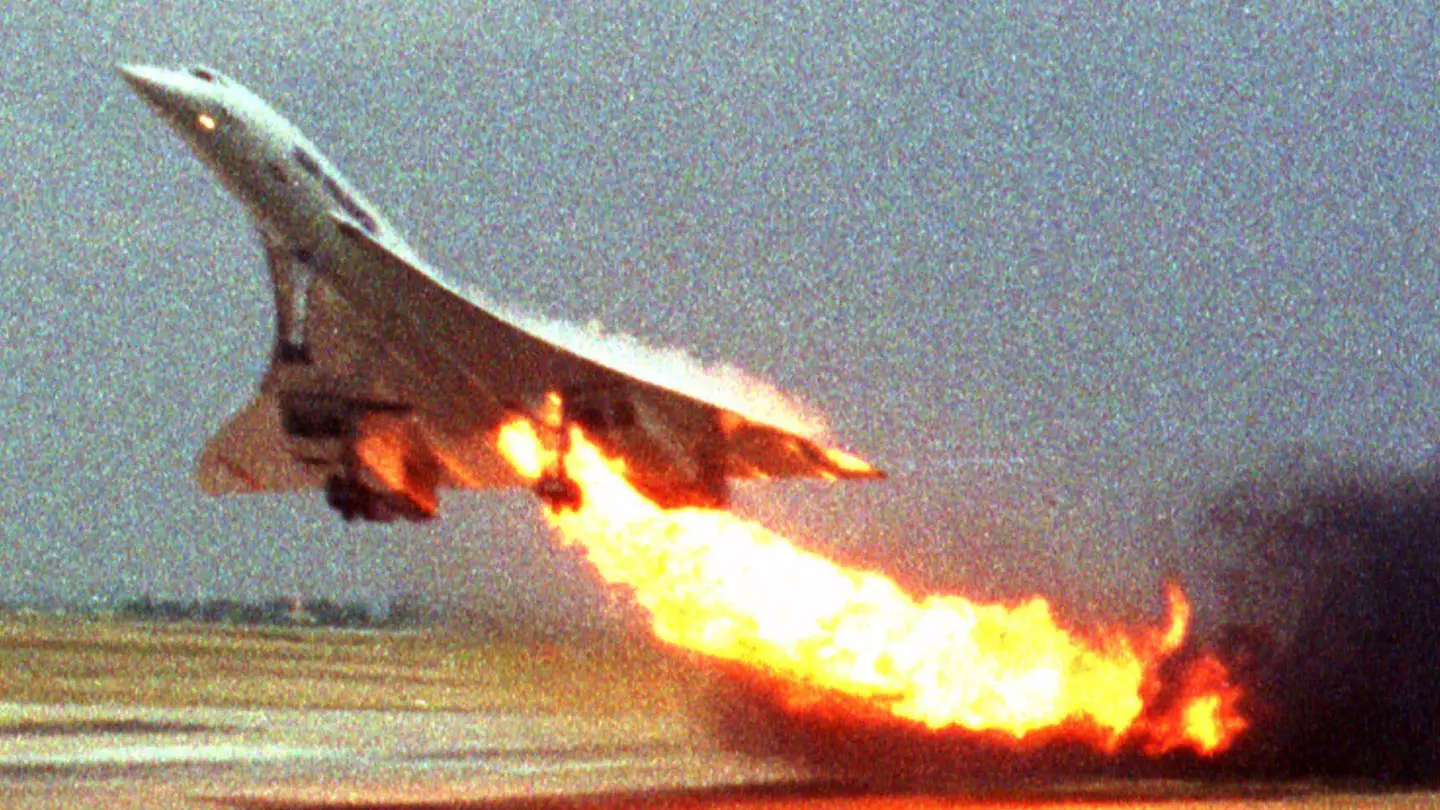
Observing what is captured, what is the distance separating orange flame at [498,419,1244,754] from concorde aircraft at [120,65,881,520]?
0.70m

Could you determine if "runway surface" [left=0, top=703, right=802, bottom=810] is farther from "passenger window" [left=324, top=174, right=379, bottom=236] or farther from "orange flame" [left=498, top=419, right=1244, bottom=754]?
"passenger window" [left=324, top=174, right=379, bottom=236]

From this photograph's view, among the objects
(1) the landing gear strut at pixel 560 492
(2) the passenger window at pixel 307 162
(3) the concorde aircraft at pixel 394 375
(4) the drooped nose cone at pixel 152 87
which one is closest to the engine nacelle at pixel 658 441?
(3) the concorde aircraft at pixel 394 375

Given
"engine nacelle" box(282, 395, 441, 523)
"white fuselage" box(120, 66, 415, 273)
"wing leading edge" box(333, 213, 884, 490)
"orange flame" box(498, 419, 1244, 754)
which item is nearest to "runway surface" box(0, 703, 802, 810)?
"orange flame" box(498, 419, 1244, 754)

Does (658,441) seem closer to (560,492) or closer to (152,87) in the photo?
(560,492)

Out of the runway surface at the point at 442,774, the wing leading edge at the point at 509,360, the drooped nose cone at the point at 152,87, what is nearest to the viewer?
the runway surface at the point at 442,774

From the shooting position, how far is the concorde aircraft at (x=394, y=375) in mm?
23656

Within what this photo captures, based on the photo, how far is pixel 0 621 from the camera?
54000mm

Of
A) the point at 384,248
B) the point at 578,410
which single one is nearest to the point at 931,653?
the point at 578,410

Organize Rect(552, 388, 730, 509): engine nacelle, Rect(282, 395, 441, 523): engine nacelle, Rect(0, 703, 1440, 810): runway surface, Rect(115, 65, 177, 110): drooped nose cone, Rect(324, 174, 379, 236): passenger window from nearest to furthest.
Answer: Rect(0, 703, 1440, 810): runway surface
Rect(115, 65, 177, 110): drooped nose cone
Rect(324, 174, 379, 236): passenger window
Rect(552, 388, 730, 509): engine nacelle
Rect(282, 395, 441, 523): engine nacelle

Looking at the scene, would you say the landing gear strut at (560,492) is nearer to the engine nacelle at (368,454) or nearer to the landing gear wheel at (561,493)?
the landing gear wheel at (561,493)

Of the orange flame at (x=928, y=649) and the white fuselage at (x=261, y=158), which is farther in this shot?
the orange flame at (x=928, y=649)

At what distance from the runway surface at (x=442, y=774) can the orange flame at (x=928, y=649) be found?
1.36 metres

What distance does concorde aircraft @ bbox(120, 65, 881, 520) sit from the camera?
2366 cm

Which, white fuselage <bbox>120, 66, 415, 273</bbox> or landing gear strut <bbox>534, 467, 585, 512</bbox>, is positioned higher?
white fuselage <bbox>120, 66, 415, 273</bbox>
